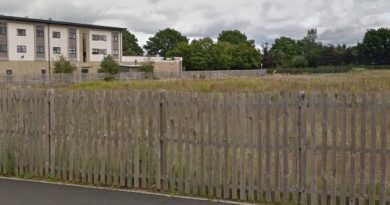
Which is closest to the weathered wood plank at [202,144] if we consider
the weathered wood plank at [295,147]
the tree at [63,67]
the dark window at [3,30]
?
the weathered wood plank at [295,147]

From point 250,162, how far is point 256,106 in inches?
30.1

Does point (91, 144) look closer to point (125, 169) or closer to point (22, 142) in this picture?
point (125, 169)

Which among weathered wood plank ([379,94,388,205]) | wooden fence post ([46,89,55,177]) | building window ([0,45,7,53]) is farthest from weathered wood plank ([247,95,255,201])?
building window ([0,45,7,53])

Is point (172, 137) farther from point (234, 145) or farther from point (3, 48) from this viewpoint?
point (3, 48)

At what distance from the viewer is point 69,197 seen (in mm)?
6016

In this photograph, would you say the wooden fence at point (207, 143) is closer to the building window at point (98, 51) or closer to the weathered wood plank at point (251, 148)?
the weathered wood plank at point (251, 148)

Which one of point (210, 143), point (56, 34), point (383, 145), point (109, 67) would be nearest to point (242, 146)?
point (210, 143)

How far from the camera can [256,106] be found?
18.5ft

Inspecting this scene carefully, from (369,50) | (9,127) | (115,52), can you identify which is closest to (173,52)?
(115,52)

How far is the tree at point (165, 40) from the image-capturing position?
13338 cm

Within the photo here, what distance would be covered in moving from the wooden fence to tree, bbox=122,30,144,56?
11693 centimetres

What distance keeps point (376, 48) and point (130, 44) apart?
71.6 metres

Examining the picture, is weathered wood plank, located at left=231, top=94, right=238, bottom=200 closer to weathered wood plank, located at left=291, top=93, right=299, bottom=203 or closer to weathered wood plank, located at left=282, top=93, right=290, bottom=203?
weathered wood plank, located at left=282, top=93, right=290, bottom=203

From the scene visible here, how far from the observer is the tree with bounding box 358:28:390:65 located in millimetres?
119125
